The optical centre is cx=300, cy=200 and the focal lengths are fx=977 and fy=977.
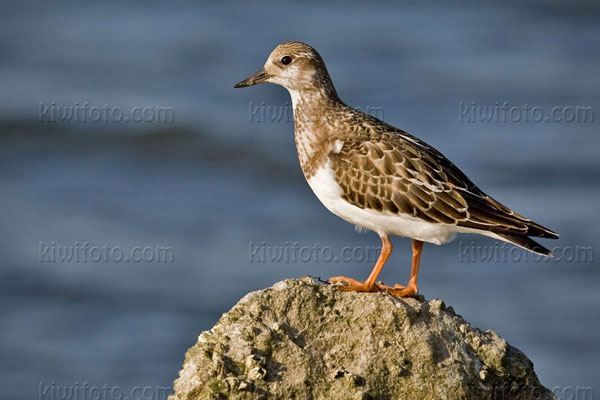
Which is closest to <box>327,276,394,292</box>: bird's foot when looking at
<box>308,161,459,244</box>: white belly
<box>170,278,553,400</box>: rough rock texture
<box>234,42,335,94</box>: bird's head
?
<box>170,278,553,400</box>: rough rock texture

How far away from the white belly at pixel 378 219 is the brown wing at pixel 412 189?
0.07 meters

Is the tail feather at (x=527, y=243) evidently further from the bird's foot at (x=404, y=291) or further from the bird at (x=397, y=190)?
the bird's foot at (x=404, y=291)

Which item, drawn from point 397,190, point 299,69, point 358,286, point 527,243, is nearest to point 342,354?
point 358,286

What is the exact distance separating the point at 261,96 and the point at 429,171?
1343 centimetres

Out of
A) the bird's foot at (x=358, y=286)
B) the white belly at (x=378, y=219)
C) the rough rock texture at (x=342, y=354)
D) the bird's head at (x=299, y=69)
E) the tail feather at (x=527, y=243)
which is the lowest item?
the rough rock texture at (x=342, y=354)

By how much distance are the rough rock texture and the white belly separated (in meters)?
1.53

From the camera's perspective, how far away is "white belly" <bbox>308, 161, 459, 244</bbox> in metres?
9.87

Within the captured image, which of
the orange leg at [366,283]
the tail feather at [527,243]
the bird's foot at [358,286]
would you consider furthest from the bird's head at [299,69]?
the tail feather at [527,243]

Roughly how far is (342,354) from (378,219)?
2.29 m

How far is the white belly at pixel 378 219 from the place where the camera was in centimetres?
987

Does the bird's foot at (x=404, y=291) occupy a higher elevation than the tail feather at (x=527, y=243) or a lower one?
lower

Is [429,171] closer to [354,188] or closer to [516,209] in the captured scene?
[354,188]

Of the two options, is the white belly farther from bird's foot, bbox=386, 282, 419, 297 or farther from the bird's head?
the bird's head

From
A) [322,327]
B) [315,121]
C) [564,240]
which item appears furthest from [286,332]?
[564,240]
